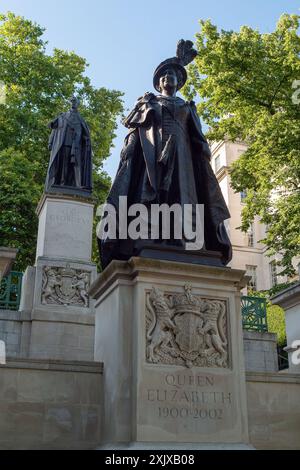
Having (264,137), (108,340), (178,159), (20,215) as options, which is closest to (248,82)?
(264,137)

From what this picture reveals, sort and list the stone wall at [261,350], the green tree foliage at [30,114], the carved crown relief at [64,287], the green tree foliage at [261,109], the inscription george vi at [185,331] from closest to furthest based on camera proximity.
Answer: the inscription george vi at [185,331] < the carved crown relief at [64,287] < the stone wall at [261,350] < the green tree foliage at [261,109] < the green tree foliage at [30,114]

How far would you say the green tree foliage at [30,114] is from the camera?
81.1 ft

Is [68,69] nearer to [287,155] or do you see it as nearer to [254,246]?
[287,155]

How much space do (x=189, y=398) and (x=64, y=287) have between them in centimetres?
781

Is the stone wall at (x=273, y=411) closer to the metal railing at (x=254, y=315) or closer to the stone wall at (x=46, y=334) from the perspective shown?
the stone wall at (x=46, y=334)

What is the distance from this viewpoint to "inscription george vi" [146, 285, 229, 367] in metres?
Answer: 6.43

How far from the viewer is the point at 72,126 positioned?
16.7 meters

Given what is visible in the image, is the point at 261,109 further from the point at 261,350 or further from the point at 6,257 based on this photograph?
the point at 6,257

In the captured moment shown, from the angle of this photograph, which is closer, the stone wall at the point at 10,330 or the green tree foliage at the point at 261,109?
the stone wall at the point at 10,330

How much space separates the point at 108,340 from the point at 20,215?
18.7 m

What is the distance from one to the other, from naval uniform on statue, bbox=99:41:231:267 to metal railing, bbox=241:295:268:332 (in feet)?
26.1

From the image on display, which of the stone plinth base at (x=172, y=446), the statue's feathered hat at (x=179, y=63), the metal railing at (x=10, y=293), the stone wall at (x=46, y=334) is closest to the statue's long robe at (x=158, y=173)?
the statue's feathered hat at (x=179, y=63)

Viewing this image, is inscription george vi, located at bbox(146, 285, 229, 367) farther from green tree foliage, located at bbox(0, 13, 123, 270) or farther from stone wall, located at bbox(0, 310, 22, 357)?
green tree foliage, located at bbox(0, 13, 123, 270)

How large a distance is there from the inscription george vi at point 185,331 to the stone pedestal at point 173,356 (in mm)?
11
